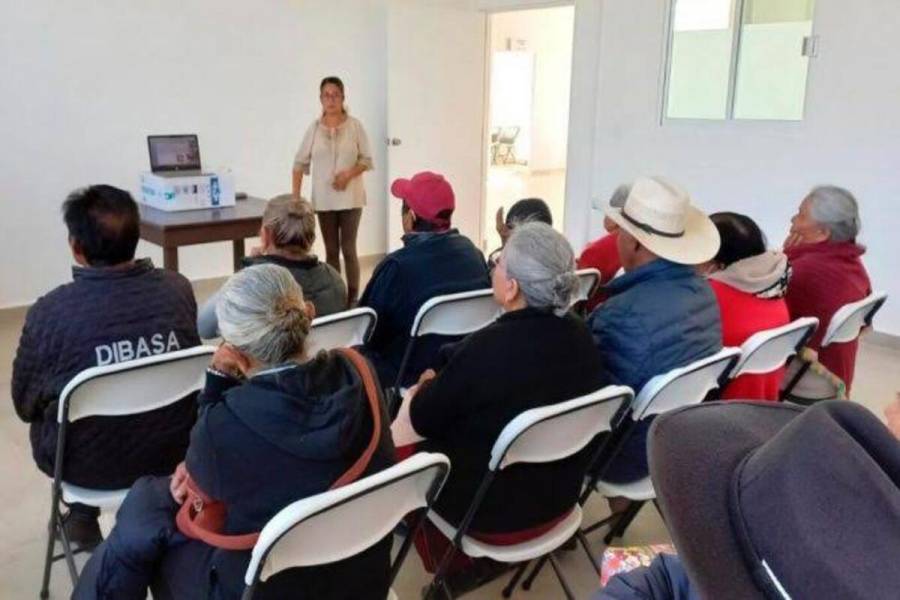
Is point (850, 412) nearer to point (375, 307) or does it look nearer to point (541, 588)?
point (541, 588)

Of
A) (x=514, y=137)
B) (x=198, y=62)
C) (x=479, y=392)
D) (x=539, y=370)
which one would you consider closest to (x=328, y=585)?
(x=479, y=392)

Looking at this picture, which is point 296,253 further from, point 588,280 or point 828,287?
point 828,287

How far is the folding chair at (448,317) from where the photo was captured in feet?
7.59

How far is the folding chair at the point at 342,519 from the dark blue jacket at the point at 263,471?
65 mm

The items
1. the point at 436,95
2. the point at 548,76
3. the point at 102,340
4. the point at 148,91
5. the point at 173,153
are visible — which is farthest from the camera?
the point at 548,76

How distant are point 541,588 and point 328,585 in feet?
3.13

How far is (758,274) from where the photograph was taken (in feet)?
7.37

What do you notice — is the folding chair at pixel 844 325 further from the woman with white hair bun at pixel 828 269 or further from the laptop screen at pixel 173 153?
the laptop screen at pixel 173 153

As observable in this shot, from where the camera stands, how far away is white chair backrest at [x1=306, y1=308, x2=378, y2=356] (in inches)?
85.3

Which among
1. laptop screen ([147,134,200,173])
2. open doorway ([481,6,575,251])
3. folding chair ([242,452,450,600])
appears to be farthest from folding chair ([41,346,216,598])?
open doorway ([481,6,575,251])

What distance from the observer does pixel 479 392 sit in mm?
1629

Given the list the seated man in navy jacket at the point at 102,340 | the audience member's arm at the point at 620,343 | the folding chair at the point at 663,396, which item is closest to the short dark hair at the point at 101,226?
the seated man in navy jacket at the point at 102,340

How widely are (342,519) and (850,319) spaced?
6.49ft

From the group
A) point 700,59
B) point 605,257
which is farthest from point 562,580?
point 700,59
